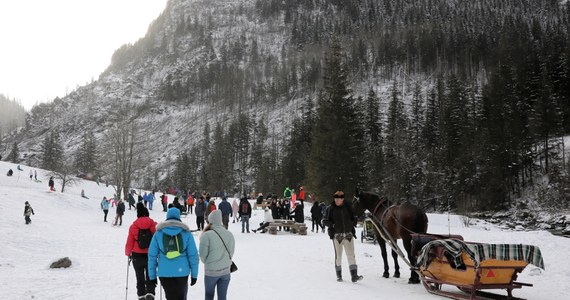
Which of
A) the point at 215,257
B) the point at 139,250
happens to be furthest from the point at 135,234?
the point at 215,257

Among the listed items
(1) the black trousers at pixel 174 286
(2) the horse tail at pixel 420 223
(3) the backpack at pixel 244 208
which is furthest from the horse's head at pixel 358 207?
(3) the backpack at pixel 244 208

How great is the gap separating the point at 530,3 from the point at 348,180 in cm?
17172

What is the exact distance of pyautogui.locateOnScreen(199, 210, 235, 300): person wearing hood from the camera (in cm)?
593

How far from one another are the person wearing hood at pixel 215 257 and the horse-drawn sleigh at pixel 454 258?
4.33 metres

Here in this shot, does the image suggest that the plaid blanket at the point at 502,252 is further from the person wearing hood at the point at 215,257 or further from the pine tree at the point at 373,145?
the pine tree at the point at 373,145

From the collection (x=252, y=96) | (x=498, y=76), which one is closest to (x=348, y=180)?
(x=498, y=76)

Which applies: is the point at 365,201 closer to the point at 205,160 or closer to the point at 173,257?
the point at 173,257

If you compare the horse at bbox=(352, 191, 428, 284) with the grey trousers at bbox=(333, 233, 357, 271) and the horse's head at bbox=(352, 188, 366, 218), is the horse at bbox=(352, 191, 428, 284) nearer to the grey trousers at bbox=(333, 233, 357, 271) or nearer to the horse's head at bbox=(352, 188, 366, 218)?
the horse's head at bbox=(352, 188, 366, 218)

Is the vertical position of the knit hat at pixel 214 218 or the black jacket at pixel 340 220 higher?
the knit hat at pixel 214 218

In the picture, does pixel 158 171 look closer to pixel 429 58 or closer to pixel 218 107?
pixel 218 107

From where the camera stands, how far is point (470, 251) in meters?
7.25

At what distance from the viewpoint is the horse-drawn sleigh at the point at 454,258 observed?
7.06 meters

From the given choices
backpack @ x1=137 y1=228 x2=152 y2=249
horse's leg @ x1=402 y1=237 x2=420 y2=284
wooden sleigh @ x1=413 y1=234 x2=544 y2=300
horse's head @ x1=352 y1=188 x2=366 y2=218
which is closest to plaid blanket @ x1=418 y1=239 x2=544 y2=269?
wooden sleigh @ x1=413 y1=234 x2=544 y2=300

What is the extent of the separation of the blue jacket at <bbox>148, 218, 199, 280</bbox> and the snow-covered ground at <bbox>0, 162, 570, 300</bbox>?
276cm
